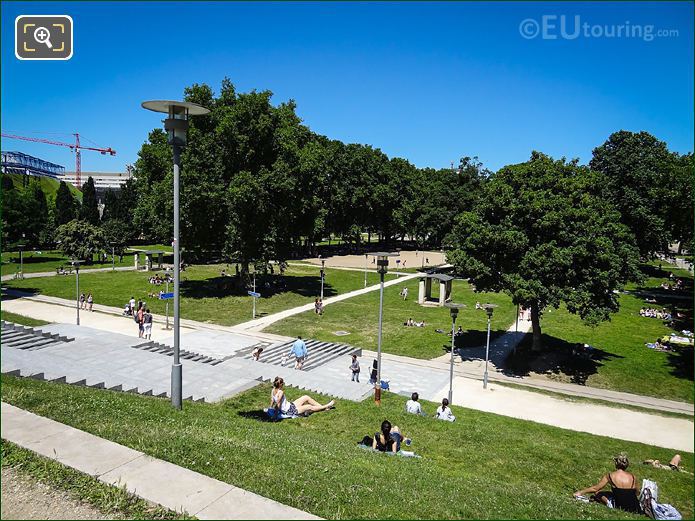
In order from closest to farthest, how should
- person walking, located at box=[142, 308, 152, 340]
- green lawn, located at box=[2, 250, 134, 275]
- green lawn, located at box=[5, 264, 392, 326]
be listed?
person walking, located at box=[142, 308, 152, 340]
green lawn, located at box=[5, 264, 392, 326]
green lawn, located at box=[2, 250, 134, 275]

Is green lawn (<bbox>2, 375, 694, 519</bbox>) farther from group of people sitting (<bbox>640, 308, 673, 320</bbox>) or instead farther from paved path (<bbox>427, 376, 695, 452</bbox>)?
group of people sitting (<bbox>640, 308, 673, 320</bbox>)

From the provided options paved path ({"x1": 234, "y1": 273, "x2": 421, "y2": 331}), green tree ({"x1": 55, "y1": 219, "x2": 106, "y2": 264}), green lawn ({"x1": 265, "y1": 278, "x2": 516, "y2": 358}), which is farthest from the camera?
green tree ({"x1": 55, "y1": 219, "x2": 106, "y2": 264})

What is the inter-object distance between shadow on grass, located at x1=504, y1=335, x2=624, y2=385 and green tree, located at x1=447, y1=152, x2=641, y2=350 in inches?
97.9

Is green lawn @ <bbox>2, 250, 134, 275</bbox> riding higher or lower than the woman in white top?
higher

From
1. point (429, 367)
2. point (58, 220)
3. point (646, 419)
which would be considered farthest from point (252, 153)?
point (58, 220)

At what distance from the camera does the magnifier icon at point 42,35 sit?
24.4 ft

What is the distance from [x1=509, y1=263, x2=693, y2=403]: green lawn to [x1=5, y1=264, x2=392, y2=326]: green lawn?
18597mm

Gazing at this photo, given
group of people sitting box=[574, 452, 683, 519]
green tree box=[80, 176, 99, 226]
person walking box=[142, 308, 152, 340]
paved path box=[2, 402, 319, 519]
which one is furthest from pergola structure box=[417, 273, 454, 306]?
green tree box=[80, 176, 99, 226]

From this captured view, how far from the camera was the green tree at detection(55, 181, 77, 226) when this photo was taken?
65.2 metres

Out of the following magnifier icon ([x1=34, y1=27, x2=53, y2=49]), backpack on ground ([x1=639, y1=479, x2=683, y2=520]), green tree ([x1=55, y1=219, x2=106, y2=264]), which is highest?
magnifier icon ([x1=34, y1=27, x2=53, y2=49])

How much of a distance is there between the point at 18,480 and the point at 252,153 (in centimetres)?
3229

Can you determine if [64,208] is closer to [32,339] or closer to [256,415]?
[32,339]

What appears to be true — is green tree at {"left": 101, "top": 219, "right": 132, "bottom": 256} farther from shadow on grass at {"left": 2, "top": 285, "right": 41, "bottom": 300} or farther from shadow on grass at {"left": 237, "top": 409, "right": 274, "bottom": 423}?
shadow on grass at {"left": 237, "top": 409, "right": 274, "bottom": 423}

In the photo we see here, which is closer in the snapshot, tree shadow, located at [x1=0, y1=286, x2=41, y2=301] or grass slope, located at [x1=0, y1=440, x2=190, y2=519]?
grass slope, located at [x1=0, y1=440, x2=190, y2=519]
